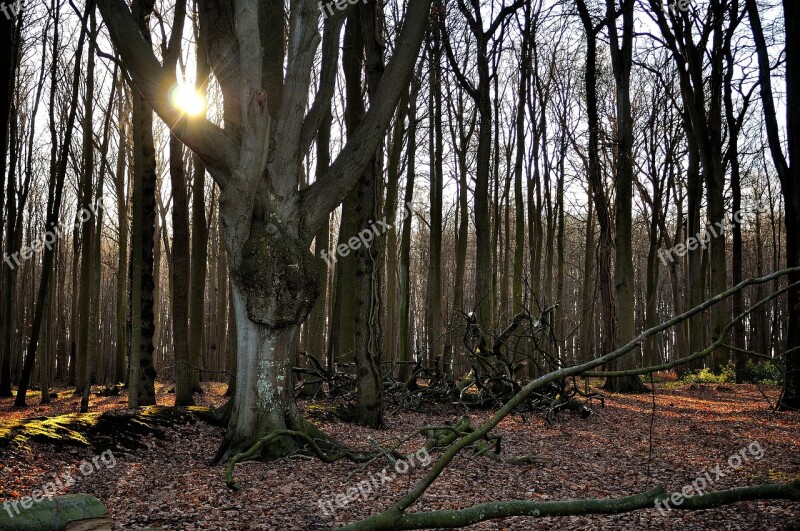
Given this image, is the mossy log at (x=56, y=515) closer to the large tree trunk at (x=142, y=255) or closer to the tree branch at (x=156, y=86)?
the tree branch at (x=156, y=86)

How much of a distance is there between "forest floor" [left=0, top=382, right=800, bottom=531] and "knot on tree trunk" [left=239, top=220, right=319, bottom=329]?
1594 millimetres

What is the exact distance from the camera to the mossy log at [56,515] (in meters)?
3.31

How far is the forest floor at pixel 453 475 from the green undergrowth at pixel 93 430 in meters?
0.12

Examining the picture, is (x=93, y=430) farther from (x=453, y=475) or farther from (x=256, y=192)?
(x=453, y=475)

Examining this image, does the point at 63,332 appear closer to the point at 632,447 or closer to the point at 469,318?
the point at 469,318

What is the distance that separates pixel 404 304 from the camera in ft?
50.0

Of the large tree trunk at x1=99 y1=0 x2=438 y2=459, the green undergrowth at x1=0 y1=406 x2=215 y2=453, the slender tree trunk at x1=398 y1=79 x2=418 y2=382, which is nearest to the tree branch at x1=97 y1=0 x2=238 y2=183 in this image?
the large tree trunk at x1=99 y1=0 x2=438 y2=459

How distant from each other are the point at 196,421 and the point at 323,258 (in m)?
5.05

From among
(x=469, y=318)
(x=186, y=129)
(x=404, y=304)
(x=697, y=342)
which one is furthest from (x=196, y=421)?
(x=697, y=342)

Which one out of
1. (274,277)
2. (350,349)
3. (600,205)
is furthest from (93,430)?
(600,205)

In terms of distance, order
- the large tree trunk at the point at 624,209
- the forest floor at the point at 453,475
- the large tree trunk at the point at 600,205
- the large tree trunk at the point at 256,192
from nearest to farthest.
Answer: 1. the forest floor at the point at 453,475
2. the large tree trunk at the point at 256,192
3. the large tree trunk at the point at 624,209
4. the large tree trunk at the point at 600,205

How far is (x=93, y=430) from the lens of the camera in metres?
6.80

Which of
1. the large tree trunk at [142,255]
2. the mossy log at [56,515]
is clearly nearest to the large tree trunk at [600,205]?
the large tree trunk at [142,255]

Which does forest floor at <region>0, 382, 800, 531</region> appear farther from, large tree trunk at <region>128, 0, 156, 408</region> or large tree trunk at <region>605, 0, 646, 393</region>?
large tree trunk at <region>605, 0, 646, 393</region>
